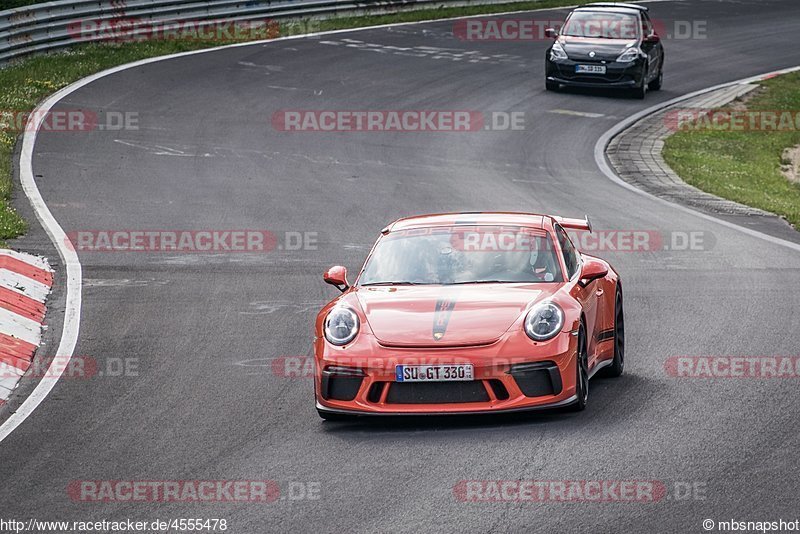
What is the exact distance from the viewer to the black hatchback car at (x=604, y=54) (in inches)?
1088

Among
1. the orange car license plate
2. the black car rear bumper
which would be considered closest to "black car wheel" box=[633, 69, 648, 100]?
the black car rear bumper

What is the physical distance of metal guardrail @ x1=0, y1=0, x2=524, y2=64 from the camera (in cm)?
2688

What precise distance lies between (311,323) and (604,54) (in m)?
17.3

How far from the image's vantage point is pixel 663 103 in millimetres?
27859

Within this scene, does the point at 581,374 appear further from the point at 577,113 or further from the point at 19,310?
the point at 577,113

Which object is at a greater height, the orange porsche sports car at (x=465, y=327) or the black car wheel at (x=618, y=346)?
the orange porsche sports car at (x=465, y=327)

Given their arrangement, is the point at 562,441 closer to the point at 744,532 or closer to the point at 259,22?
the point at 744,532

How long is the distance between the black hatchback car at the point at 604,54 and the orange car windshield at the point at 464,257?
59.8ft

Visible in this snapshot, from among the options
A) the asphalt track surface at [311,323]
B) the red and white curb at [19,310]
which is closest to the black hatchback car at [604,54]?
the asphalt track surface at [311,323]

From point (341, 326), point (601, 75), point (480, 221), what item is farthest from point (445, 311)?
point (601, 75)

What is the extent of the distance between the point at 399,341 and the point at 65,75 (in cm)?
1855

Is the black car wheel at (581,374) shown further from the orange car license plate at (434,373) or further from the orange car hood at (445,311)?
the orange car license plate at (434,373)

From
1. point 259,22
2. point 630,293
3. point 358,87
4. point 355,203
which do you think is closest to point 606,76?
point 358,87

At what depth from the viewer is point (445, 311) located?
29.4 feet
